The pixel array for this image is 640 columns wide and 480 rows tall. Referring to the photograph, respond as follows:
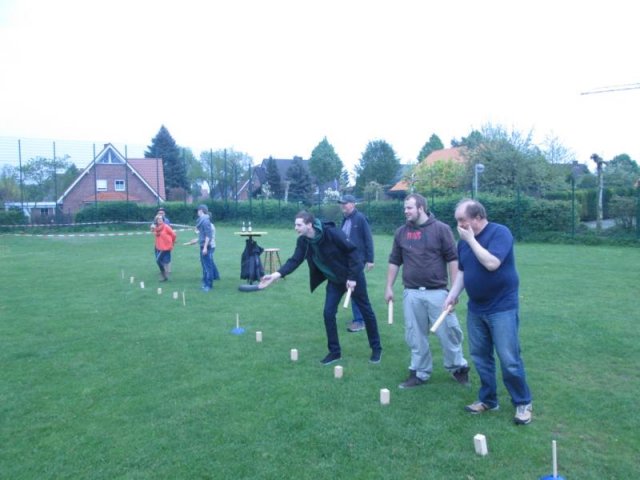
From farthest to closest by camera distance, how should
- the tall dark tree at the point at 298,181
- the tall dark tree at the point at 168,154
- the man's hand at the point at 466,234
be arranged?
the tall dark tree at the point at 168,154, the tall dark tree at the point at 298,181, the man's hand at the point at 466,234

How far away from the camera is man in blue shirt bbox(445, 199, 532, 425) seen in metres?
4.42

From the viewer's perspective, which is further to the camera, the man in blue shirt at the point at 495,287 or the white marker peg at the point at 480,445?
the man in blue shirt at the point at 495,287

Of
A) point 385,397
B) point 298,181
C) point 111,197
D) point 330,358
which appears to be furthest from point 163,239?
point 298,181

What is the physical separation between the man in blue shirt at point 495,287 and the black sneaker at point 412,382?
1156mm

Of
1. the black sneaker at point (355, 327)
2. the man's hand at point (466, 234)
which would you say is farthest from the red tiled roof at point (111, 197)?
the man's hand at point (466, 234)

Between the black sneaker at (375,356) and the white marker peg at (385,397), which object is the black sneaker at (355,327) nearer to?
the black sneaker at (375,356)

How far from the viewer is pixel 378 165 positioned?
Answer: 57.0 meters

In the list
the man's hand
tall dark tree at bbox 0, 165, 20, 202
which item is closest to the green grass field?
the man's hand

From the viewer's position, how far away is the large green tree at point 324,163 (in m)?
59.1

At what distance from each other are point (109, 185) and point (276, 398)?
35776 millimetres

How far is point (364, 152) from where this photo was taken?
58.3m

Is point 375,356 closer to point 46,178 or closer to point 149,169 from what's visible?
point 46,178

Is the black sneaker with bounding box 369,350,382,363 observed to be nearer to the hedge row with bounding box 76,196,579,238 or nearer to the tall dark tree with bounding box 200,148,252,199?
the hedge row with bounding box 76,196,579,238

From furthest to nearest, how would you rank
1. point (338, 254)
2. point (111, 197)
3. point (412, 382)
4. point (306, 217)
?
point (111, 197)
point (338, 254)
point (306, 217)
point (412, 382)
